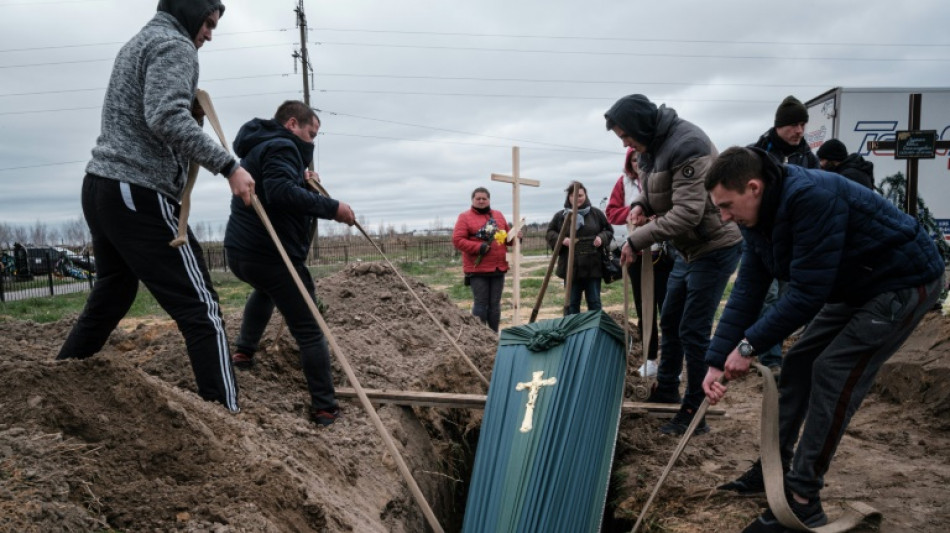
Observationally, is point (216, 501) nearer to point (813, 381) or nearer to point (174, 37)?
point (174, 37)

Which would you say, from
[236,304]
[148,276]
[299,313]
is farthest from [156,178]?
[236,304]

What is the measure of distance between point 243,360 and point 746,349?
2808mm

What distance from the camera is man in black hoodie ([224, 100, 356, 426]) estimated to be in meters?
3.20

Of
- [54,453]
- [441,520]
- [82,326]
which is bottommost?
[441,520]

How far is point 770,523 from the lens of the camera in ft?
8.23

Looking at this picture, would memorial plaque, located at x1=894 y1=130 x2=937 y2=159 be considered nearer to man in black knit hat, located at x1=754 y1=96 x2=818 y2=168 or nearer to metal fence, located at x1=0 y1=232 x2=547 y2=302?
man in black knit hat, located at x1=754 y1=96 x2=818 y2=168

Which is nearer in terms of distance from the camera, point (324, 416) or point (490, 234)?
point (324, 416)

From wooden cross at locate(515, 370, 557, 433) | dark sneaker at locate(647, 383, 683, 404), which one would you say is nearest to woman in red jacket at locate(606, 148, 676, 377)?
dark sneaker at locate(647, 383, 683, 404)

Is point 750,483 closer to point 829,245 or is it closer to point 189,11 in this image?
point 829,245

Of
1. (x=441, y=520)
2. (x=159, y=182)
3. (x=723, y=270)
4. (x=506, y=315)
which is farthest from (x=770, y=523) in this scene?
(x=506, y=315)

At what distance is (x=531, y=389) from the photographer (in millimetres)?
3133

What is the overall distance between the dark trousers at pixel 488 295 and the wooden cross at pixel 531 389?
10.5 feet

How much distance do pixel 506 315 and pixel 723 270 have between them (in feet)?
21.1

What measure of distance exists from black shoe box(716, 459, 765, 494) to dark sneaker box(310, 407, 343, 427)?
2070 millimetres
